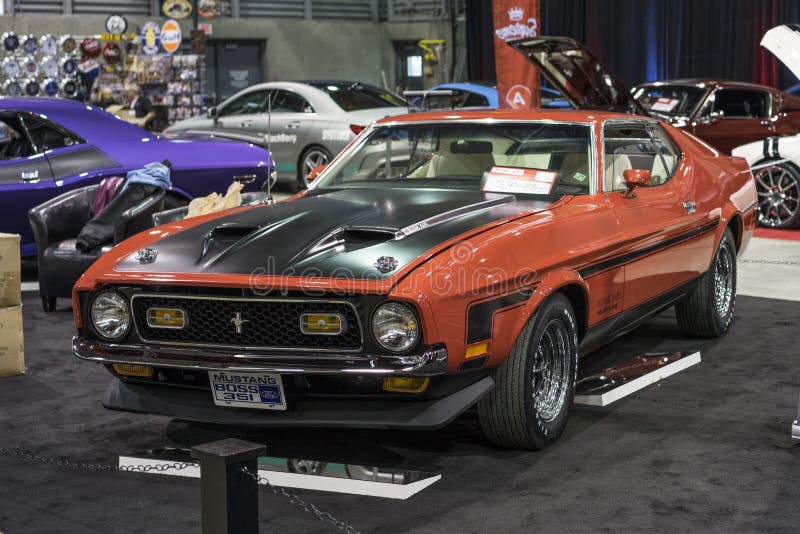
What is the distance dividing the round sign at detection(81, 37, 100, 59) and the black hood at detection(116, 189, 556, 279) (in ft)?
48.6

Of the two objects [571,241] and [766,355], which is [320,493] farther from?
[766,355]

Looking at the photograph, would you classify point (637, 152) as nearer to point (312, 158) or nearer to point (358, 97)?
point (312, 158)

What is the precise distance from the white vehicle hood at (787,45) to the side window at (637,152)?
85 cm

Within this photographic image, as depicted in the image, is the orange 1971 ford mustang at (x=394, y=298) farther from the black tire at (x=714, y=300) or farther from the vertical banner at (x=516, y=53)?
the vertical banner at (x=516, y=53)

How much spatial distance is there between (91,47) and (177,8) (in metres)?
3.16

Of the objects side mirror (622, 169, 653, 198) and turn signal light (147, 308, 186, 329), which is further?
side mirror (622, 169, 653, 198)

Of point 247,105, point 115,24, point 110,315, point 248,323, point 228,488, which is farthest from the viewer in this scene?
point 115,24

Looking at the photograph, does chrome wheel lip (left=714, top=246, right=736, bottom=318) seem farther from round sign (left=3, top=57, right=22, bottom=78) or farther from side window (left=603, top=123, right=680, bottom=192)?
round sign (left=3, top=57, right=22, bottom=78)

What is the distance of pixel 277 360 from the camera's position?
12.7 feet

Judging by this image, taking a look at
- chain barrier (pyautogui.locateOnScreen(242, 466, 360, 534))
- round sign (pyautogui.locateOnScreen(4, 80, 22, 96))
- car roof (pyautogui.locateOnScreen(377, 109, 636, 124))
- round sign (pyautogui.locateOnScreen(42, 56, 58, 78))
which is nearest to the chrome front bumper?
chain barrier (pyautogui.locateOnScreen(242, 466, 360, 534))

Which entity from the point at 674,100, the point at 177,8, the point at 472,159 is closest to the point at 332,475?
the point at 472,159

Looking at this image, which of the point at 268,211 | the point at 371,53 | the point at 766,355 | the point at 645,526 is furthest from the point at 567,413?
the point at 371,53

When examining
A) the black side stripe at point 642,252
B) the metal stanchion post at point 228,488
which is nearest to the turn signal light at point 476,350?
the black side stripe at point 642,252

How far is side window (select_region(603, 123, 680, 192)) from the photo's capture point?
17.6 ft
